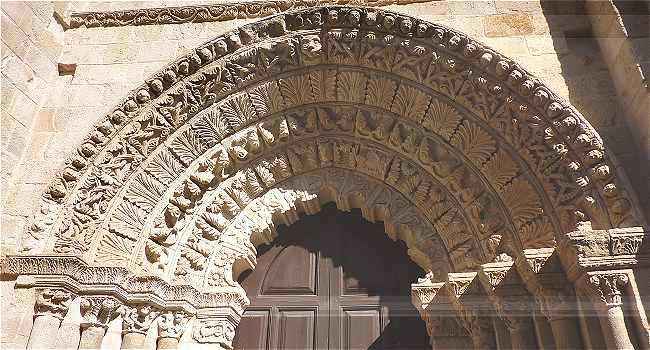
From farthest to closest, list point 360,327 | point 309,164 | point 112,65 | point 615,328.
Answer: point 309,164
point 112,65
point 360,327
point 615,328

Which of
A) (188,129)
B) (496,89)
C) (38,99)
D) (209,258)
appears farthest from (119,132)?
(496,89)

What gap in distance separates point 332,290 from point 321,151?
1.18m

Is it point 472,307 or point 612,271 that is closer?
point 612,271

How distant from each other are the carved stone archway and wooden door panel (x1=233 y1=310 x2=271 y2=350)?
28cm

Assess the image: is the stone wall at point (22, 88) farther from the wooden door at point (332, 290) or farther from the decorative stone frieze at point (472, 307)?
the decorative stone frieze at point (472, 307)

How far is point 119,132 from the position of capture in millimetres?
3812

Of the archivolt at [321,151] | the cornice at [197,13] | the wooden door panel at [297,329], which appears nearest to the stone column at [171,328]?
the archivolt at [321,151]

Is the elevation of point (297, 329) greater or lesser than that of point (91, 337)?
greater

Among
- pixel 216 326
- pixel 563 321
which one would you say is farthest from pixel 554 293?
pixel 216 326

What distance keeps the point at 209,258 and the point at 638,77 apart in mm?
3232

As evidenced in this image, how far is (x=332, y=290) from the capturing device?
409 centimetres

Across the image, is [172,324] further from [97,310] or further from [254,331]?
[254,331]

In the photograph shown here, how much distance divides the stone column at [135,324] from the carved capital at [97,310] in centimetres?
10

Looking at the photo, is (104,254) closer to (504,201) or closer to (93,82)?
(93,82)
